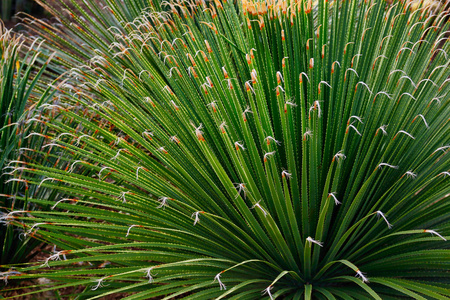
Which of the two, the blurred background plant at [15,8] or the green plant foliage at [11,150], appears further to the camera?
the blurred background plant at [15,8]

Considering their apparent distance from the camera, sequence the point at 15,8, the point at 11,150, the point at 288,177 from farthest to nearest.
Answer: the point at 15,8, the point at 11,150, the point at 288,177

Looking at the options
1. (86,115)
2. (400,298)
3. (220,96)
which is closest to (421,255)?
(400,298)

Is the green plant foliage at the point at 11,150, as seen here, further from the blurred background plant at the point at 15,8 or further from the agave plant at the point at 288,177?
the blurred background plant at the point at 15,8

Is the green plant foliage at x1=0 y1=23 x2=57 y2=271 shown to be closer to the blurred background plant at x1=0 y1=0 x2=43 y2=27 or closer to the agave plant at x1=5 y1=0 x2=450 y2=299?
the agave plant at x1=5 y1=0 x2=450 y2=299

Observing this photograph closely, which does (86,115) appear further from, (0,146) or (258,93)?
(258,93)

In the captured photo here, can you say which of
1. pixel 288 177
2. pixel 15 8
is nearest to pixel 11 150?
pixel 288 177

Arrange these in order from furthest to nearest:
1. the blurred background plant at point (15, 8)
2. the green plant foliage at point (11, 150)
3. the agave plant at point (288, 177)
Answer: the blurred background plant at point (15, 8)
the green plant foliage at point (11, 150)
the agave plant at point (288, 177)

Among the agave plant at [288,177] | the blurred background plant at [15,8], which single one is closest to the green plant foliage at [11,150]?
the agave plant at [288,177]

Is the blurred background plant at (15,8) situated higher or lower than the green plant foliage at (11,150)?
higher

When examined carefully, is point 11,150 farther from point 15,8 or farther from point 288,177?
point 15,8
